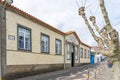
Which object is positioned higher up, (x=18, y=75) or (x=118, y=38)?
(x=118, y=38)

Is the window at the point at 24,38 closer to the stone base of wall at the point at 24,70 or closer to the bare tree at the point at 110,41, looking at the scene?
the stone base of wall at the point at 24,70

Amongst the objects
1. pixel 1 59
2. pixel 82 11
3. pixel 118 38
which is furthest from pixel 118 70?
pixel 1 59

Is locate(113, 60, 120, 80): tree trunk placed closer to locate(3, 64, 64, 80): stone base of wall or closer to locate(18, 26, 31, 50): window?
locate(3, 64, 64, 80): stone base of wall

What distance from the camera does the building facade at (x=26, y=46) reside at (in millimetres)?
19177

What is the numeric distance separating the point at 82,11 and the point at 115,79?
211 centimetres

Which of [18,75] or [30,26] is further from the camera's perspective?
[30,26]

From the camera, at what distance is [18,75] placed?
20.8 metres

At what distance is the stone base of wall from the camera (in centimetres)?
1952

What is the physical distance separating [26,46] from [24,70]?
2.09 meters

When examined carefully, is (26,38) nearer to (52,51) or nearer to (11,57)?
(11,57)

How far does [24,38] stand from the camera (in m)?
22.4

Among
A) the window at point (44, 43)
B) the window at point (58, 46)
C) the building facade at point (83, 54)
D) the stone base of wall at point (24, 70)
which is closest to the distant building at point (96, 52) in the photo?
the building facade at point (83, 54)

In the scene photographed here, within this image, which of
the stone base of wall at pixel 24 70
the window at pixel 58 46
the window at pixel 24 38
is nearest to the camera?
the stone base of wall at pixel 24 70

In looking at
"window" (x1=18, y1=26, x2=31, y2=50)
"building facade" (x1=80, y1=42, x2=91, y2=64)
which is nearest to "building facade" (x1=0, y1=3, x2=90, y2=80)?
"window" (x1=18, y1=26, x2=31, y2=50)
